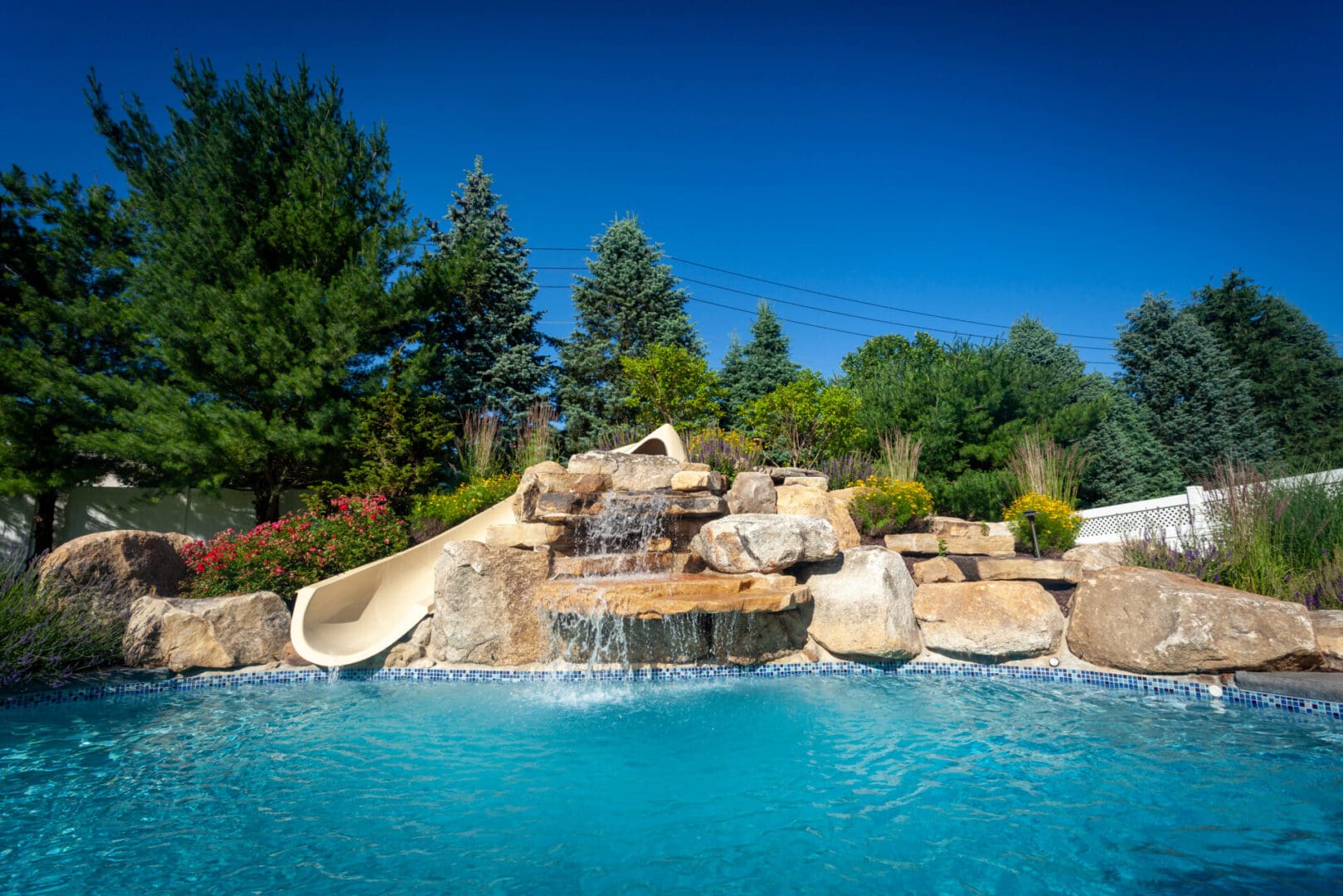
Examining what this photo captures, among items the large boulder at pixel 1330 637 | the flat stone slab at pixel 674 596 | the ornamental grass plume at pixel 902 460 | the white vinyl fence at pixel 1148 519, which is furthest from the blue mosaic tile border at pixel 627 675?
the ornamental grass plume at pixel 902 460

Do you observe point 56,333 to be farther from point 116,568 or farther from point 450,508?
point 450,508

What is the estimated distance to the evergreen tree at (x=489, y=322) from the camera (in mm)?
13305

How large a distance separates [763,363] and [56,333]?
15189mm

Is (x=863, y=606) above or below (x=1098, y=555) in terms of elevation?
below

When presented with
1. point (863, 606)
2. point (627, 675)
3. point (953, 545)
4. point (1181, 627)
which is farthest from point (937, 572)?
point (627, 675)

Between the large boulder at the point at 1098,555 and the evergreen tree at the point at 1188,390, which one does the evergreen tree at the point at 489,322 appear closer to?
the large boulder at the point at 1098,555

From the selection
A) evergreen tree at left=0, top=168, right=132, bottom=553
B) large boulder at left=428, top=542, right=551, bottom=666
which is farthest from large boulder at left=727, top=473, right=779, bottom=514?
evergreen tree at left=0, top=168, right=132, bottom=553

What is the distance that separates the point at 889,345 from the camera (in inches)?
940

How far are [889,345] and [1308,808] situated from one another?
2244 cm

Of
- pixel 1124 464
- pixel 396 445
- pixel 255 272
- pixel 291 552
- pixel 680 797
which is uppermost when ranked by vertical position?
pixel 255 272

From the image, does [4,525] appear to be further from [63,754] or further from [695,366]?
[695,366]

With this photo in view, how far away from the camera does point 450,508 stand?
26.4ft

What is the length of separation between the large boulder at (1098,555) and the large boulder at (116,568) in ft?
30.9

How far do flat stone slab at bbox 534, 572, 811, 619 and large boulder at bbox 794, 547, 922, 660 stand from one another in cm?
33
